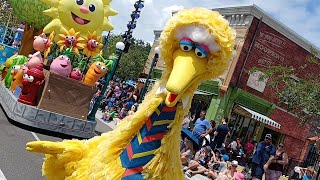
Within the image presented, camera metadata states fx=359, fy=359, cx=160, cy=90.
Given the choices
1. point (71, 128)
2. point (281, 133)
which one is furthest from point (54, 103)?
point (281, 133)

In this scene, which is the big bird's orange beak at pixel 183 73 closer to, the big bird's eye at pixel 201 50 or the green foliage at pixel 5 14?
the big bird's eye at pixel 201 50

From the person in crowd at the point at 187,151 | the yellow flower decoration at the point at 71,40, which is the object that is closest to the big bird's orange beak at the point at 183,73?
the person in crowd at the point at 187,151

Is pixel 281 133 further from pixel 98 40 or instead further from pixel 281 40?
pixel 98 40

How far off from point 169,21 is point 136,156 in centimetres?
89

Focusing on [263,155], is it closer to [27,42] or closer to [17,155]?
[17,155]

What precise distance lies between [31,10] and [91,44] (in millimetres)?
2971

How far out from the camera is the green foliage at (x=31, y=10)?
36.1ft

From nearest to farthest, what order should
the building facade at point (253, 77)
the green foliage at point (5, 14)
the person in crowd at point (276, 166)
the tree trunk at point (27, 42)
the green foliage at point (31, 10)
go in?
the person in crowd at point (276, 166) < the green foliage at point (31, 10) < the tree trunk at point (27, 42) < the building facade at point (253, 77) < the green foliage at point (5, 14)

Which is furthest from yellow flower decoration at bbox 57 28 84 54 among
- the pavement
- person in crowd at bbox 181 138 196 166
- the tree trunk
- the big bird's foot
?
the big bird's foot

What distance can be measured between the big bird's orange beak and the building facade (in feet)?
Answer: 49.4

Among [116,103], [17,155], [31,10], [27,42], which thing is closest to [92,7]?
[31,10]

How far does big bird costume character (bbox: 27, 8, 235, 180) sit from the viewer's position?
85.0 inches

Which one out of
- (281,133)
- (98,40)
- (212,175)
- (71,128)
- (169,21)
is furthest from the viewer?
(281,133)

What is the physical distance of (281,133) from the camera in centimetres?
2133
